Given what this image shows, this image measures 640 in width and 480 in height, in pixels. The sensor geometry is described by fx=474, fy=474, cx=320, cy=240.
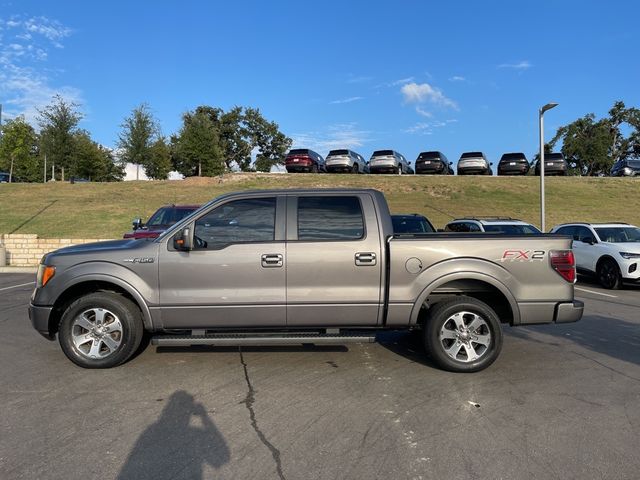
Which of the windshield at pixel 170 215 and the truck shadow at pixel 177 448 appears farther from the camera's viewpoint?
the windshield at pixel 170 215

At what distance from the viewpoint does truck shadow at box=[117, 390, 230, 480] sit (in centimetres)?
315

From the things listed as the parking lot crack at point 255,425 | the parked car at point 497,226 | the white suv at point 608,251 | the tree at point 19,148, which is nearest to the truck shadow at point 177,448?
the parking lot crack at point 255,425

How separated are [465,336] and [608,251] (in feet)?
28.0

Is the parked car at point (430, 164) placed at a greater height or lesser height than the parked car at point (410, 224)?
greater

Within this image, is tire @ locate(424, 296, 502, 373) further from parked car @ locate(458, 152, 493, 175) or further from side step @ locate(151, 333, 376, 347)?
parked car @ locate(458, 152, 493, 175)

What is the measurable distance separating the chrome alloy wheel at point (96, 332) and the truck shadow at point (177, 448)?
4.44 feet

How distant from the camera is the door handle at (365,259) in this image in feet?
16.2

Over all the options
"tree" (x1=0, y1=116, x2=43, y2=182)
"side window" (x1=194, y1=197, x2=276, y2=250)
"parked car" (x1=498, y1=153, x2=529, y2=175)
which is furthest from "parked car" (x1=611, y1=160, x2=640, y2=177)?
"tree" (x1=0, y1=116, x2=43, y2=182)

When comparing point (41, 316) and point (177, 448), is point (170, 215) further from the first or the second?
point (177, 448)

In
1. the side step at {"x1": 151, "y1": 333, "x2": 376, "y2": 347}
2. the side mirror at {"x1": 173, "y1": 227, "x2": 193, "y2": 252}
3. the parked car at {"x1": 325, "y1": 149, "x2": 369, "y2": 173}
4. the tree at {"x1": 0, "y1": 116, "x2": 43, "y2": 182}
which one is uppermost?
the tree at {"x1": 0, "y1": 116, "x2": 43, "y2": 182}

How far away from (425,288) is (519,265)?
Result: 40.5 inches

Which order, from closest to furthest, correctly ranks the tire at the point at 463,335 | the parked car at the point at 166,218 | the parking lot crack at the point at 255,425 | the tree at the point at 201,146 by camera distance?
the parking lot crack at the point at 255,425, the tire at the point at 463,335, the parked car at the point at 166,218, the tree at the point at 201,146

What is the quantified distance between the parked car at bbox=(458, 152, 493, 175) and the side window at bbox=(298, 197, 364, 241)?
31.8 m

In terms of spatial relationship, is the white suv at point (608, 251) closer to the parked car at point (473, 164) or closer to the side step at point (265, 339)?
the side step at point (265, 339)
